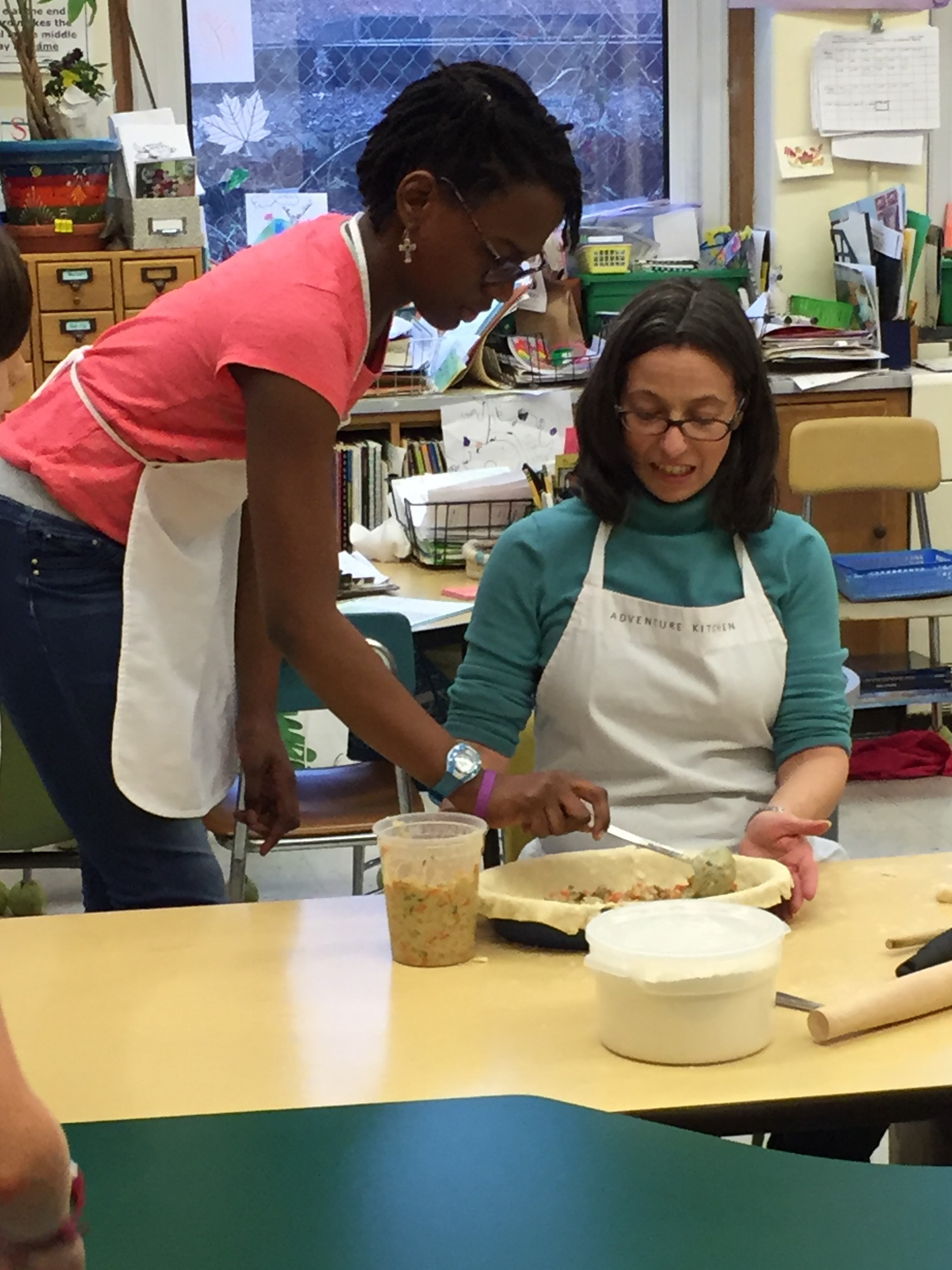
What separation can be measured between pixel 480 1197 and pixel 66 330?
3.19 meters

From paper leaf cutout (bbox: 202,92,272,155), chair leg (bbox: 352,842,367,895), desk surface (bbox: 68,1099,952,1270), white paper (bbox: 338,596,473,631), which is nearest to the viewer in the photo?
desk surface (bbox: 68,1099,952,1270)

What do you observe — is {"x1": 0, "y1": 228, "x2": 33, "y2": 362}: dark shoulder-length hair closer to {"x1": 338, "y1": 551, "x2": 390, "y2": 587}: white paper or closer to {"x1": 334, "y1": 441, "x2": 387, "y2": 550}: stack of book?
{"x1": 338, "y1": 551, "x2": 390, "y2": 587}: white paper

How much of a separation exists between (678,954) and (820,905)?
14.4 inches

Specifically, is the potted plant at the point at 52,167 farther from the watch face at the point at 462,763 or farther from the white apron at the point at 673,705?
the watch face at the point at 462,763

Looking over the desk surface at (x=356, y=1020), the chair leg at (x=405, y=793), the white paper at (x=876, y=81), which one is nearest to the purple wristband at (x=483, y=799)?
the desk surface at (x=356, y=1020)

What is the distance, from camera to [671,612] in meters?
1.76

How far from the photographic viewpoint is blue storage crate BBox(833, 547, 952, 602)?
4.02 metres

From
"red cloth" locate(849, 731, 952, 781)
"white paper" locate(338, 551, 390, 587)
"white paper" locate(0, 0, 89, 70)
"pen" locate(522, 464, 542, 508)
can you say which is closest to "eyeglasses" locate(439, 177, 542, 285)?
"white paper" locate(338, 551, 390, 587)

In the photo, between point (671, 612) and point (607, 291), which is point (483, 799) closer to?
point (671, 612)

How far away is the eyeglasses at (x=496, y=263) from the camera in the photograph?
1451 millimetres

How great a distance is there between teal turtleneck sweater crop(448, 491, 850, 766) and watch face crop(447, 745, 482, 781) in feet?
1.10

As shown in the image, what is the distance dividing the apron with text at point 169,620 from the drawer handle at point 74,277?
2.23 meters

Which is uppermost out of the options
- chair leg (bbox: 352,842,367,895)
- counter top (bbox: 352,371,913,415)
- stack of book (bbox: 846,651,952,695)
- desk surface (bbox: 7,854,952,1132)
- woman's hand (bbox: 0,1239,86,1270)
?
woman's hand (bbox: 0,1239,86,1270)

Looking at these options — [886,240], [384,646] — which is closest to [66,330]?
[384,646]
